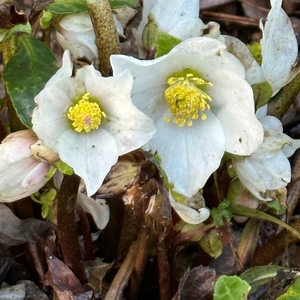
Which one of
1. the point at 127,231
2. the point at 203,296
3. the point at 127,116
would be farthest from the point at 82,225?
the point at 127,116

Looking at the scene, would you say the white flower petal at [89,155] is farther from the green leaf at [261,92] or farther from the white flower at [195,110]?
the green leaf at [261,92]

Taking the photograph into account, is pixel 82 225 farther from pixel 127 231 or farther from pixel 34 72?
pixel 34 72

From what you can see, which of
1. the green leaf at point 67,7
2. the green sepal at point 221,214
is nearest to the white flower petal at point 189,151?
the green sepal at point 221,214

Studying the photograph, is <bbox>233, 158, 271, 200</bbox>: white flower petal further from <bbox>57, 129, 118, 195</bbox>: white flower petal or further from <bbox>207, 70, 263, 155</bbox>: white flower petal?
<bbox>57, 129, 118, 195</bbox>: white flower petal

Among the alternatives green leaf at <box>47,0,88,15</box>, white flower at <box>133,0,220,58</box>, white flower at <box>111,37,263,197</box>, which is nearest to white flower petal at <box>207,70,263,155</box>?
white flower at <box>111,37,263,197</box>

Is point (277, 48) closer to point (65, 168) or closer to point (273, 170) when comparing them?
point (273, 170)
